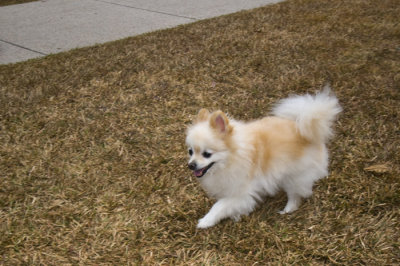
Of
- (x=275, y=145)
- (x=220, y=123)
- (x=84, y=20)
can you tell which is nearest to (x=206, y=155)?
(x=220, y=123)

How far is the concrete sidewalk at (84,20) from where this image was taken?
6.27 meters

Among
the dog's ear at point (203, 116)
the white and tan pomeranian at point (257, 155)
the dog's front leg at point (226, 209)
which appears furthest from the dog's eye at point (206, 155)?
the dog's front leg at point (226, 209)

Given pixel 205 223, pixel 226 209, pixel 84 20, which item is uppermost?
pixel 84 20

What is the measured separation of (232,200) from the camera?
2531 millimetres

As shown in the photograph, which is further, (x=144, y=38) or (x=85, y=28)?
(x=85, y=28)

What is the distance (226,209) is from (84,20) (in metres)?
6.29

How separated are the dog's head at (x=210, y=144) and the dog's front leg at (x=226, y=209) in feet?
0.96

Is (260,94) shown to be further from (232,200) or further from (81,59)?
Result: (81,59)

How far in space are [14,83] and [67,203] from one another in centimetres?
273

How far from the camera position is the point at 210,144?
235cm

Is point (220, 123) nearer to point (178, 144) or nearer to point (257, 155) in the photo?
point (257, 155)

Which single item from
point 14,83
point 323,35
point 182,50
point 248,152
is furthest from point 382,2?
point 14,83

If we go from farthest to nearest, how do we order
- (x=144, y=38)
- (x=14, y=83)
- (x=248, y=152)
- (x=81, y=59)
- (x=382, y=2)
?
(x=382, y=2)
(x=144, y=38)
(x=81, y=59)
(x=14, y=83)
(x=248, y=152)

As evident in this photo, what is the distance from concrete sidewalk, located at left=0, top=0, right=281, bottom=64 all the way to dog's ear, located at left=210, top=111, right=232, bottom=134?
4.48 m
